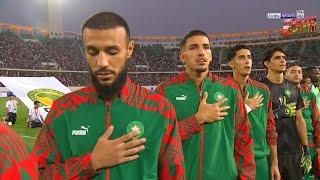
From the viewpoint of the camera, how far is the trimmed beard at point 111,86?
2.20 metres

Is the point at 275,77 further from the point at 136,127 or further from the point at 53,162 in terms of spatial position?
the point at 53,162

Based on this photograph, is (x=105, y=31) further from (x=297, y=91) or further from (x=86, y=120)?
(x=297, y=91)

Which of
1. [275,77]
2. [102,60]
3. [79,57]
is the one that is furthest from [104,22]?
[79,57]

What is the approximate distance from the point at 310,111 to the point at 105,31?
17.3ft

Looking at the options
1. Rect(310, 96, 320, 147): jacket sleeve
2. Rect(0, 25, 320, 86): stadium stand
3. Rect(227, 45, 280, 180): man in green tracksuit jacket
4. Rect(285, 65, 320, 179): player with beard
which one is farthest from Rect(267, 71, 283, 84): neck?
Rect(0, 25, 320, 86): stadium stand

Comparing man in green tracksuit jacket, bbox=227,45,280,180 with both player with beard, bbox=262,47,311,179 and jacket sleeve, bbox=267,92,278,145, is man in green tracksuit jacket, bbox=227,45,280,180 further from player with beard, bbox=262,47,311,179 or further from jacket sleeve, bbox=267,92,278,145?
player with beard, bbox=262,47,311,179

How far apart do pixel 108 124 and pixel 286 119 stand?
4068mm

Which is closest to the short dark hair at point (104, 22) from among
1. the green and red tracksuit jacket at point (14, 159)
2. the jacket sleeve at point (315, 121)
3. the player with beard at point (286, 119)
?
the green and red tracksuit jacket at point (14, 159)

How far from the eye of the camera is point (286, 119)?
18.9 feet

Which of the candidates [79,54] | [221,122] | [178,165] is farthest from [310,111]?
[79,54]

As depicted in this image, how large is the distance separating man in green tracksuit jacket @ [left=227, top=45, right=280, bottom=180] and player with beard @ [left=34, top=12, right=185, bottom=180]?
250 cm

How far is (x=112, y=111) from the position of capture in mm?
2234

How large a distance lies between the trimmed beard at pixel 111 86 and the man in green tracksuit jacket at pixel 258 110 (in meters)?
2.61

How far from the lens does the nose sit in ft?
6.82
